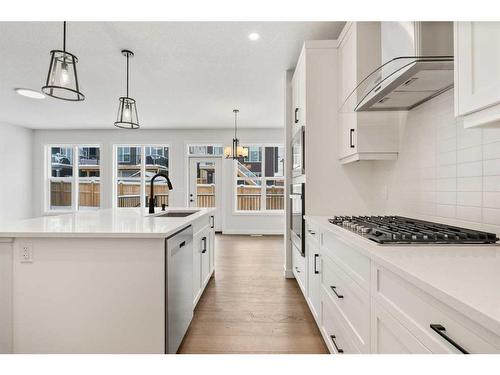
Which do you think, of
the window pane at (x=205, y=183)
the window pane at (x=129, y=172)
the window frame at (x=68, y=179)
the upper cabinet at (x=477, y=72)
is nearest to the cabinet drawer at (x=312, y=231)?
the upper cabinet at (x=477, y=72)

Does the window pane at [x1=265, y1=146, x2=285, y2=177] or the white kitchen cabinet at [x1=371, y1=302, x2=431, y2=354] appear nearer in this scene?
the white kitchen cabinet at [x1=371, y1=302, x2=431, y2=354]

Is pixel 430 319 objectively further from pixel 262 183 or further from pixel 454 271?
pixel 262 183

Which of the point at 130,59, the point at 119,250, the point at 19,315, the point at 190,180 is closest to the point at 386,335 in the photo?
the point at 119,250

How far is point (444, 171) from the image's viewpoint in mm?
1669

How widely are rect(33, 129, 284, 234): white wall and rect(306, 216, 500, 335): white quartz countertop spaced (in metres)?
5.66

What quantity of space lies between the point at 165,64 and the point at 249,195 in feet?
13.7

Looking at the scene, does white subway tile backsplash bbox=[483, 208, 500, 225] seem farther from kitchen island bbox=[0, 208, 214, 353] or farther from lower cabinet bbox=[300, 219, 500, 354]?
kitchen island bbox=[0, 208, 214, 353]

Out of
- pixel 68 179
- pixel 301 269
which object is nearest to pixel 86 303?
pixel 301 269

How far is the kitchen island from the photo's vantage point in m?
1.50

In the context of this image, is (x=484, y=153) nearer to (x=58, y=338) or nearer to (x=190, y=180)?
(x=58, y=338)

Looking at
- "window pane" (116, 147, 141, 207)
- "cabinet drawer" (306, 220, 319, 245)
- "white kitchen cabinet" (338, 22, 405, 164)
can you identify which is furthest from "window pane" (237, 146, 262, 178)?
"white kitchen cabinet" (338, 22, 405, 164)

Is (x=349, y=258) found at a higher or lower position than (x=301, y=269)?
higher

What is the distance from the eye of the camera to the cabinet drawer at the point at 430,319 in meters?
0.58
